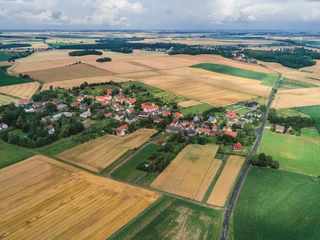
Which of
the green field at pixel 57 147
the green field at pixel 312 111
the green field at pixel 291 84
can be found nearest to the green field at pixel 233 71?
the green field at pixel 291 84

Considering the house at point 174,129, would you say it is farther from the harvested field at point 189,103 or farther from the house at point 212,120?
the harvested field at point 189,103

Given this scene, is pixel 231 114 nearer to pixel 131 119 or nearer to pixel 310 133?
pixel 310 133

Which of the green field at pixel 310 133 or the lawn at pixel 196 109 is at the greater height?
the green field at pixel 310 133

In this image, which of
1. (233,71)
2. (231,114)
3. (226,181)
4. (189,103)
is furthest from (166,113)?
(233,71)

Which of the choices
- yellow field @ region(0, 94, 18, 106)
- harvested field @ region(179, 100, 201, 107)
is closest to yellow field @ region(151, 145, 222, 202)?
harvested field @ region(179, 100, 201, 107)

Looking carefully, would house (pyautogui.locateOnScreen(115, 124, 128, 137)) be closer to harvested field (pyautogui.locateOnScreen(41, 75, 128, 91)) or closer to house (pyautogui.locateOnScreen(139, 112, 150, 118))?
house (pyautogui.locateOnScreen(139, 112, 150, 118))

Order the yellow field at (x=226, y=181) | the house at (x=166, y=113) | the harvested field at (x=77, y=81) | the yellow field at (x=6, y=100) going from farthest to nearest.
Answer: the harvested field at (x=77, y=81), the yellow field at (x=6, y=100), the house at (x=166, y=113), the yellow field at (x=226, y=181)
